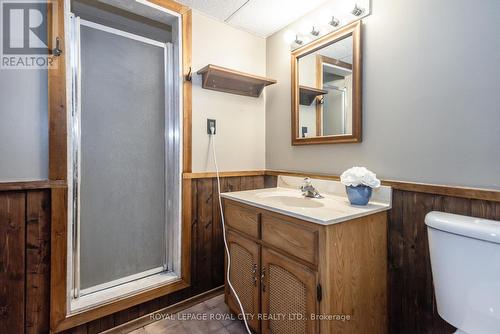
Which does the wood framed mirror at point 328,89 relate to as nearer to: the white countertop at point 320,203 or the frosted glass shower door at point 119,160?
the white countertop at point 320,203

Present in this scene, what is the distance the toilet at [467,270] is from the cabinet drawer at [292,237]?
48 cm

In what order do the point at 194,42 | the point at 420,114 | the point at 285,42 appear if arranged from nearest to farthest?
the point at 420,114 → the point at 194,42 → the point at 285,42

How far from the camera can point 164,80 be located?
69.3 inches

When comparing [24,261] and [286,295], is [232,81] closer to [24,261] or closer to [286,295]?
[286,295]

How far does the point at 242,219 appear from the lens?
4.54 feet

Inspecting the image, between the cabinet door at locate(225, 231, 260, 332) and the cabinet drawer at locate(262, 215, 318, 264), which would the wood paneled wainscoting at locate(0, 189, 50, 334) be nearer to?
the cabinet door at locate(225, 231, 260, 332)

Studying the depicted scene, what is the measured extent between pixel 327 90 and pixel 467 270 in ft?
3.78

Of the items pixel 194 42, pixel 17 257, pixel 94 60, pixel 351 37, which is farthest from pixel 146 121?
pixel 351 37

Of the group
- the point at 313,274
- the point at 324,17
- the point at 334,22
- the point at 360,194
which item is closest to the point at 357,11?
the point at 334,22

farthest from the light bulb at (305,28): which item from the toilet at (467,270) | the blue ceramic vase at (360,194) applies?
the toilet at (467,270)

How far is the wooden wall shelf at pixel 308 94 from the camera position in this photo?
5.37 ft

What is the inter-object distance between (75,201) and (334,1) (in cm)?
201

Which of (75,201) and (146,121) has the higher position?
(146,121)

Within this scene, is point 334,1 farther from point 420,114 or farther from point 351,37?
point 420,114
